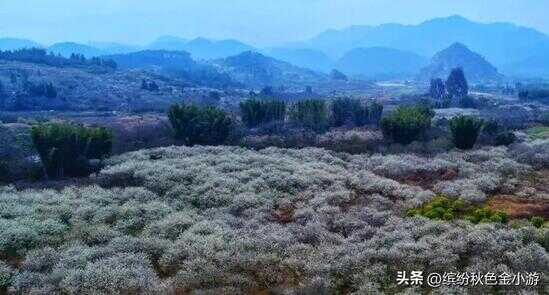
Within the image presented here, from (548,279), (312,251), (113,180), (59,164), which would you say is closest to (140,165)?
(113,180)

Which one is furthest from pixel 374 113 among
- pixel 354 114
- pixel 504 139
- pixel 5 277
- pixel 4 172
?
pixel 5 277

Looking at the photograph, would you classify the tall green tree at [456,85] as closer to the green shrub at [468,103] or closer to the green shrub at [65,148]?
the green shrub at [468,103]

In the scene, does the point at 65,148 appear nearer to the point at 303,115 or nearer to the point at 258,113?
the point at 258,113

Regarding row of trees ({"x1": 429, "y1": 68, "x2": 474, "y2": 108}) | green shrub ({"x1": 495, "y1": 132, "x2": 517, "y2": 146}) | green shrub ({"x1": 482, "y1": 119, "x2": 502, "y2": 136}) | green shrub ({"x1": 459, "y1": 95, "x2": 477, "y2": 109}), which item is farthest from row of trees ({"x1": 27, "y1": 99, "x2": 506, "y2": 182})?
row of trees ({"x1": 429, "y1": 68, "x2": 474, "y2": 108})

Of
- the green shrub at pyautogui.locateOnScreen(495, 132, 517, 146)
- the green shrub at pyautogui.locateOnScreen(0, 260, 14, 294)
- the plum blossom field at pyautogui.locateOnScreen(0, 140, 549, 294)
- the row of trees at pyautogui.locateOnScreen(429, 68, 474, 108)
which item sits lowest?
the green shrub at pyautogui.locateOnScreen(0, 260, 14, 294)

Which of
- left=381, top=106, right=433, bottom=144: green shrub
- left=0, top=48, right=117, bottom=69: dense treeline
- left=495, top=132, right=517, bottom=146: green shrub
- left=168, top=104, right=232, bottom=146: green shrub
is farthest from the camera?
left=0, top=48, right=117, bottom=69: dense treeline

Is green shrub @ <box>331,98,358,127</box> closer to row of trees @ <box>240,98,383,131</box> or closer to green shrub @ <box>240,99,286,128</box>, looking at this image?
row of trees @ <box>240,98,383,131</box>

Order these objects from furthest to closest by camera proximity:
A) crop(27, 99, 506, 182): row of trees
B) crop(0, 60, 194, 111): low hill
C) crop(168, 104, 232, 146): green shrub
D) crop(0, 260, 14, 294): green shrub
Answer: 1. crop(0, 60, 194, 111): low hill
2. crop(168, 104, 232, 146): green shrub
3. crop(27, 99, 506, 182): row of trees
4. crop(0, 260, 14, 294): green shrub
